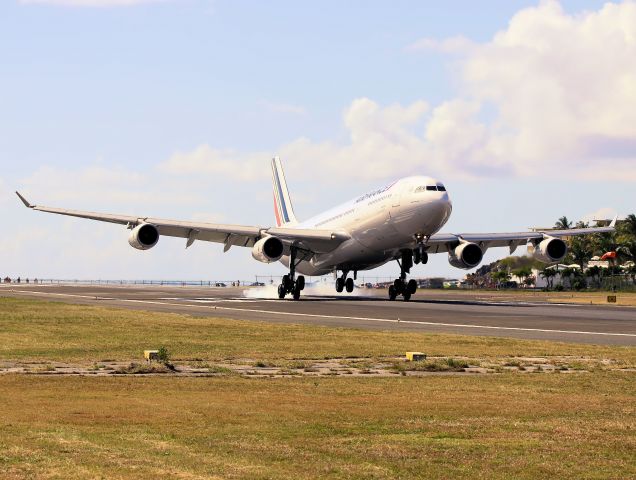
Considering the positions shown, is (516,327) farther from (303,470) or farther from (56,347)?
(303,470)

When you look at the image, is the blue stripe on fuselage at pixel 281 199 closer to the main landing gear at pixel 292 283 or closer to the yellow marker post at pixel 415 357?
the main landing gear at pixel 292 283

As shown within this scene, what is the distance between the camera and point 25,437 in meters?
13.3

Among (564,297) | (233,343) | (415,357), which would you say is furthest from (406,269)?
(415,357)

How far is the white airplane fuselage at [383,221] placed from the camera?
61.8 meters

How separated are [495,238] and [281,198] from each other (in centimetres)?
3061

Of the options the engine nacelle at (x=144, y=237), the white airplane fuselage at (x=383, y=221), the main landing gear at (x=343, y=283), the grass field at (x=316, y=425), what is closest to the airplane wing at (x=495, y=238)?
the white airplane fuselage at (x=383, y=221)

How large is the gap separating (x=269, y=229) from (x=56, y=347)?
42.4m

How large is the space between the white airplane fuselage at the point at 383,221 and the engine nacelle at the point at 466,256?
4678mm

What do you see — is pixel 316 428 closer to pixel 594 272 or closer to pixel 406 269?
pixel 406 269

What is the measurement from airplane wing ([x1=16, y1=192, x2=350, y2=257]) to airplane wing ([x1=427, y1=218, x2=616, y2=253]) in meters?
7.17

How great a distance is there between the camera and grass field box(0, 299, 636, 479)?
11.6 m

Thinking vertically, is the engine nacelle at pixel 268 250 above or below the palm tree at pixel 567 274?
below

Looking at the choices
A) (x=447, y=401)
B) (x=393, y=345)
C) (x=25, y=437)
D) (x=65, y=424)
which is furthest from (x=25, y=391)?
(x=393, y=345)

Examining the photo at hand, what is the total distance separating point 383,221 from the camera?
64812 mm
